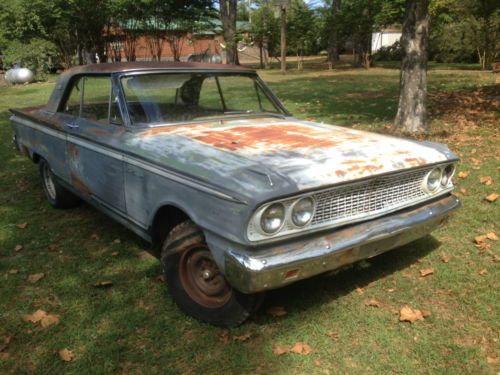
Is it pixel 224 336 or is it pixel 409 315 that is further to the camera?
pixel 409 315

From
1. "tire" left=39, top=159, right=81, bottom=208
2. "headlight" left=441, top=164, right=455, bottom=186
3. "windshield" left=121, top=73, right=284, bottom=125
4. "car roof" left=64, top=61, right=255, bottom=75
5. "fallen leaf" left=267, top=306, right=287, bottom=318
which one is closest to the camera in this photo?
"fallen leaf" left=267, top=306, right=287, bottom=318

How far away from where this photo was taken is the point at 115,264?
3.79 meters

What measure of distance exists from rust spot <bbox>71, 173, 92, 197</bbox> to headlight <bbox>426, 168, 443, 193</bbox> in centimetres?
270

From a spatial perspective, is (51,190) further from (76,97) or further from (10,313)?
(10,313)

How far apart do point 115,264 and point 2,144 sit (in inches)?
236

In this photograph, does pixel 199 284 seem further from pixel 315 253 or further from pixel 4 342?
pixel 4 342

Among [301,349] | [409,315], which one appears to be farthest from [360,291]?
[301,349]

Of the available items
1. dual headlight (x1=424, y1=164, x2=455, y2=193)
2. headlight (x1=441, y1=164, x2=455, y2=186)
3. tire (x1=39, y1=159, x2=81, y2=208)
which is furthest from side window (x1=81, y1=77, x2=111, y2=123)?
headlight (x1=441, y1=164, x2=455, y2=186)

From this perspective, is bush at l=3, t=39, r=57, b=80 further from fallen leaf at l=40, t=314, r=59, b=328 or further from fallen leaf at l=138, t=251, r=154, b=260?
fallen leaf at l=40, t=314, r=59, b=328

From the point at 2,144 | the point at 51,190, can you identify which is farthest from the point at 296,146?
the point at 2,144

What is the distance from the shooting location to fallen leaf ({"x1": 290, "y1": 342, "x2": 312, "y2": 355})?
8.77ft

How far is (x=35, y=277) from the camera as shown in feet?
11.9

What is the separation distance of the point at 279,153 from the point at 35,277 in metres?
2.20

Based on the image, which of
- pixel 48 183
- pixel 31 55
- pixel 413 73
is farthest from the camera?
pixel 31 55
